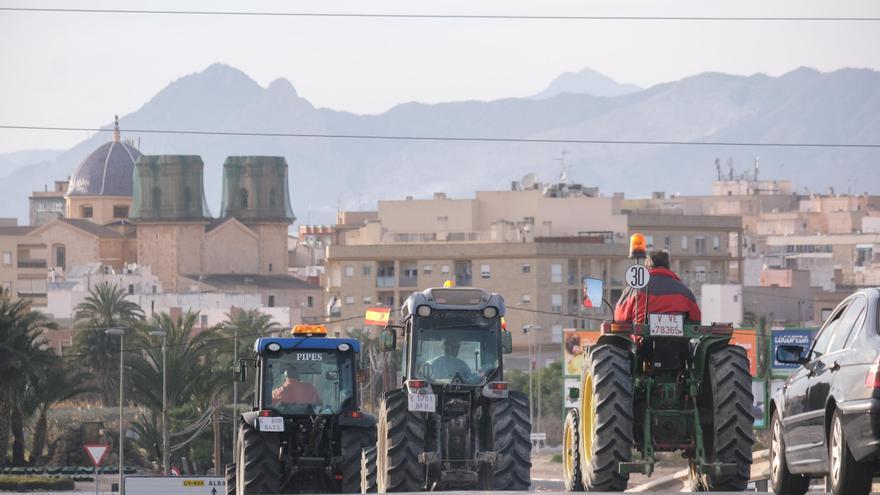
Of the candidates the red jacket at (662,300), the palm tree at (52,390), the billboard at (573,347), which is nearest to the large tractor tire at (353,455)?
the red jacket at (662,300)

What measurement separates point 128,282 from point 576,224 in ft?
117

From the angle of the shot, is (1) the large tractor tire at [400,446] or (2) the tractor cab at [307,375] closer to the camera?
(1) the large tractor tire at [400,446]

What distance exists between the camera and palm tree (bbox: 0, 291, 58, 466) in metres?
A: 70.0

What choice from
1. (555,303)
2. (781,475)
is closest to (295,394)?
(781,475)

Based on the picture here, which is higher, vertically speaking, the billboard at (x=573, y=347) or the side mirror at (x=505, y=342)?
the side mirror at (x=505, y=342)

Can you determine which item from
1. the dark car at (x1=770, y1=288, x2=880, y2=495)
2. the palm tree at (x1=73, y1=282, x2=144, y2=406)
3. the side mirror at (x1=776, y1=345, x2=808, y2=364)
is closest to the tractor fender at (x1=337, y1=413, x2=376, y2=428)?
the dark car at (x1=770, y1=288, x2=880, y2=495)

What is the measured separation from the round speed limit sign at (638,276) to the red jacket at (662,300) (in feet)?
1.04

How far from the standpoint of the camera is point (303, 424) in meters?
23.6

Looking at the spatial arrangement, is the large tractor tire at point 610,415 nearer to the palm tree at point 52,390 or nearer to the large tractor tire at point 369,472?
the large tractor tire at point 369,472

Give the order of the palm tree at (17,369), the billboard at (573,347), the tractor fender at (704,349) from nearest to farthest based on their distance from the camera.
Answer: the tractor fender at (704,349) → the palm tree at (17,369) → the billboard at (573,347)

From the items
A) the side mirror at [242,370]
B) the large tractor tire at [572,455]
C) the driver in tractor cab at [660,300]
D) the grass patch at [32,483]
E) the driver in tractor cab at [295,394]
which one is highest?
the driver in tractor cab at [660,300]

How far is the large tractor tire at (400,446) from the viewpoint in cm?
2125

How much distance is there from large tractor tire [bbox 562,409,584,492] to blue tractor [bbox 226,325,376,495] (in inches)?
122

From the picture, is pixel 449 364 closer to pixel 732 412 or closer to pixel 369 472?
pixel 369 472
